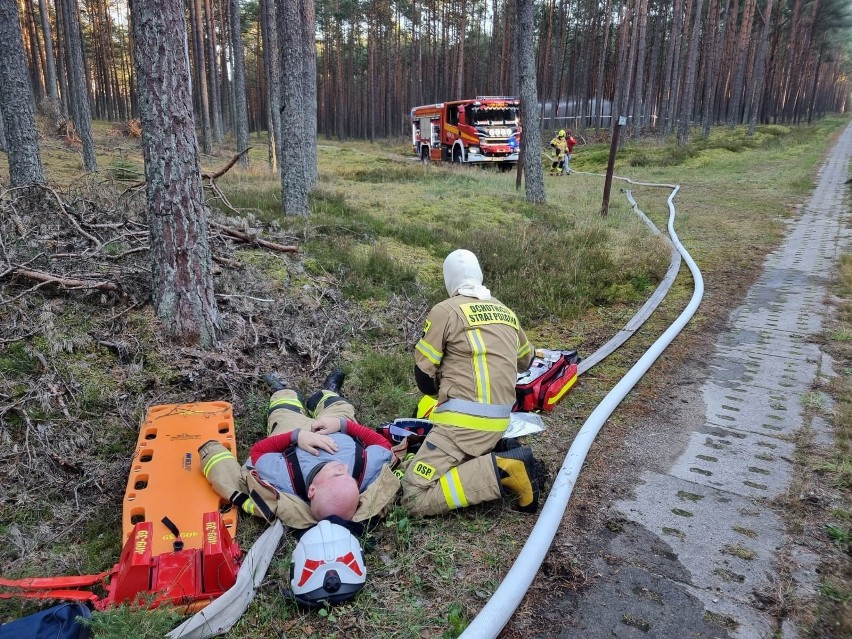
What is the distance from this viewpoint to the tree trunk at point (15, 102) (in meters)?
6.33

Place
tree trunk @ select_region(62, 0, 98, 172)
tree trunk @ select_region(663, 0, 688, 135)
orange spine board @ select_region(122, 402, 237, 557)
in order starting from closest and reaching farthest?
1. orange spine board @ select_region(122, 402, 237, 557)
2. tree trunk @ select_region(62, 0, 98, 172)
3. tree trunk @ select_region(663, 0, 688, 135)

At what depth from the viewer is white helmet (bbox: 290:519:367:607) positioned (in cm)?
243

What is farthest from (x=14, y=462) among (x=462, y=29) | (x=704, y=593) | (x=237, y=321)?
(x=462, y=29)

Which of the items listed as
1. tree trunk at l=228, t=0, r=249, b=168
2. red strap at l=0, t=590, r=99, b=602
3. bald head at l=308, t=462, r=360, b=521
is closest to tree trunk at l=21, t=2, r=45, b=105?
tree trunk at l=228, t=0, r=249, b=168

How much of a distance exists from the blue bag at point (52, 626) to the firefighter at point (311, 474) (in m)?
0.91

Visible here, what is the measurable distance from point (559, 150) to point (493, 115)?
9.48 feet

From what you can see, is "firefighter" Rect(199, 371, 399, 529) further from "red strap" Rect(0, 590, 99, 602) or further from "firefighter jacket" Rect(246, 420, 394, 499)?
"red strap" Rect(0, 590, 99, 602)

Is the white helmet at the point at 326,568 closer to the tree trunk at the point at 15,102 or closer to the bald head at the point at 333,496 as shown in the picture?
the bald head at the point at 333,496

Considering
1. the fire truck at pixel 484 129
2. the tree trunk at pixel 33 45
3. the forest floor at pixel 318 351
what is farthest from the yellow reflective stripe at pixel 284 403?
the tree trunk at pixel 33 45

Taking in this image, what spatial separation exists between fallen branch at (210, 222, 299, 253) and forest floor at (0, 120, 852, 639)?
0.05 metres

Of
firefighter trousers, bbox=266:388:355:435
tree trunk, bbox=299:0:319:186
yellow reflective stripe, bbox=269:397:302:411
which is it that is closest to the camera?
firefighter trousers, bbox=266:388:355:435

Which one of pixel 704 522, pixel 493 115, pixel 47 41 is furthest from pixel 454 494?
pixel 47 41

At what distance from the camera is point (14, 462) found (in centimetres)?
315

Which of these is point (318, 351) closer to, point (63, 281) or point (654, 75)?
point (63, 281)
